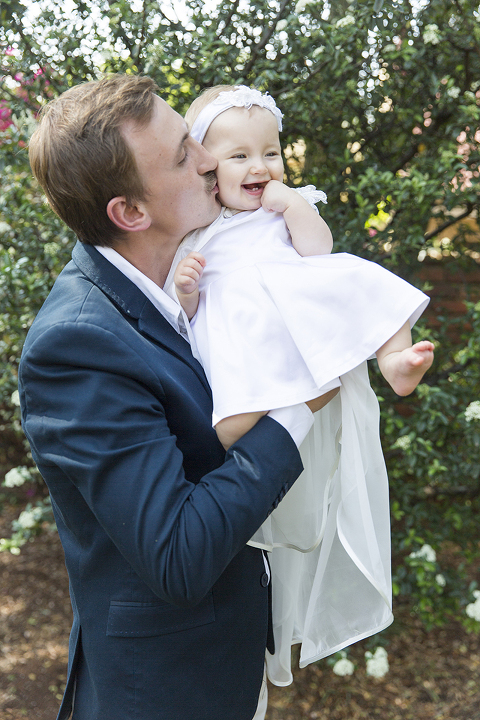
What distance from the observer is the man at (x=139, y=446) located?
3.49 feet

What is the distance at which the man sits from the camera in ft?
3.49

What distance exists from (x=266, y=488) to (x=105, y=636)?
Result: 50 cm

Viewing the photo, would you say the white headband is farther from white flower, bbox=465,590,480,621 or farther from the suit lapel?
white flower, bbox=465,590,480,621

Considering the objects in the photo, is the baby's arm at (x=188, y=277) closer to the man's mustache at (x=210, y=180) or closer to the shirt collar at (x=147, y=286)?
the shirt collar at (x=147, y=286)

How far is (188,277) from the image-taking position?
1.38 m

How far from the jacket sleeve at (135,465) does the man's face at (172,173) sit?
424mm

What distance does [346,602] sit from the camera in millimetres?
1622

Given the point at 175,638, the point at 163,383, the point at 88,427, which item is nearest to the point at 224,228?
the point at 163,383

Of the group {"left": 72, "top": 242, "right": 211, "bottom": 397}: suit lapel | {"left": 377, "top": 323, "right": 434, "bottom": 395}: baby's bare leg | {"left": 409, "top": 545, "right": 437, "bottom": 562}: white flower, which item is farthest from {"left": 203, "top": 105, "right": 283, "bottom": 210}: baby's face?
{"left": 409, "top": 545, "right": 437, "bottom": 562}: white flower

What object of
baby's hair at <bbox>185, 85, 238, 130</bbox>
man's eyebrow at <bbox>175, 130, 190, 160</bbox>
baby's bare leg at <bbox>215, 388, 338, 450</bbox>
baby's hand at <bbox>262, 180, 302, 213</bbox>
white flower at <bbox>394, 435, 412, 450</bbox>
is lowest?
white flower at <bbox>394, 435, 412, 450</bbox>

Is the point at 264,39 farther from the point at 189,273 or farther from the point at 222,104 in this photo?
the point at 189,273

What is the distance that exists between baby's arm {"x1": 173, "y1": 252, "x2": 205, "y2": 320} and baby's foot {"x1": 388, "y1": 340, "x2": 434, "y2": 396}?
49cm

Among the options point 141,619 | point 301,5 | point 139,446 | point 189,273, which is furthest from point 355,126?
point 141,619

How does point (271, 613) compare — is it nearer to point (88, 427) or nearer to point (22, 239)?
point (88, 427)
